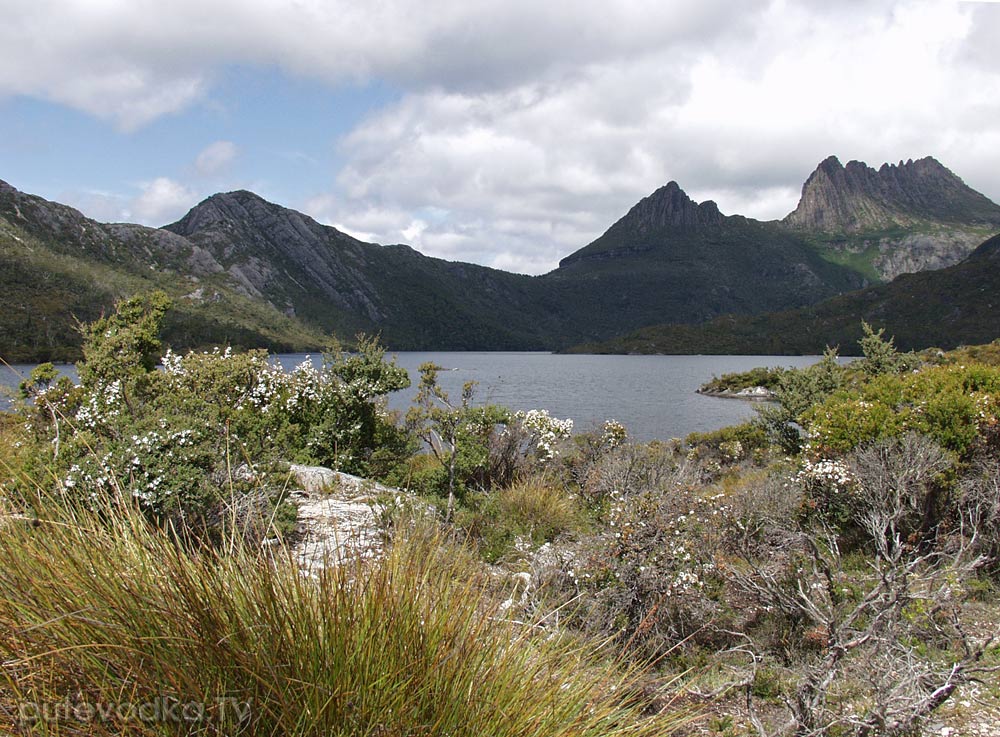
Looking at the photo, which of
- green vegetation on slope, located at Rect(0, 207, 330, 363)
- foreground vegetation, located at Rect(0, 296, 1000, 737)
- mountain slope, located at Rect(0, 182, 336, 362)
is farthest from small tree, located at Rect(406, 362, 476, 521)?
mountain slope, located at Rect(0, 182, 336, 362)

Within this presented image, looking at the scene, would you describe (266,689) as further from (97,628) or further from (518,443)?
(518,443)

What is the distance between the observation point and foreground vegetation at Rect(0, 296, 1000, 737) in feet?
5.64

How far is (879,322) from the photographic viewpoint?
127500 mm

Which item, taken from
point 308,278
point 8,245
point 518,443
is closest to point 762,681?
→ point 518,443

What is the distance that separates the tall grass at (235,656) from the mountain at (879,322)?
127768 mm

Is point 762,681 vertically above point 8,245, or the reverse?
point 8,245

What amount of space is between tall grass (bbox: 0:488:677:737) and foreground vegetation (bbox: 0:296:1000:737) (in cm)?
1

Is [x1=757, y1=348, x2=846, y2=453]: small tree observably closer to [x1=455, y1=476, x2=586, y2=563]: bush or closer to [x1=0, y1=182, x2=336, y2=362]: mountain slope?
[x1=455, y1=476, x2=586, y2=563]: bush

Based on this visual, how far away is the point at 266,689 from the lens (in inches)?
66.6

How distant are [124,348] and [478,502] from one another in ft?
24.0

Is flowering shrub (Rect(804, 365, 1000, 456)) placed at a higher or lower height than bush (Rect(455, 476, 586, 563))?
higher

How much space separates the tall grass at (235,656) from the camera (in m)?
1.63

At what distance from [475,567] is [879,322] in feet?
495

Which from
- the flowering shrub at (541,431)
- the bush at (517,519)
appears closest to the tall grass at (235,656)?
the bush at (517,519)
